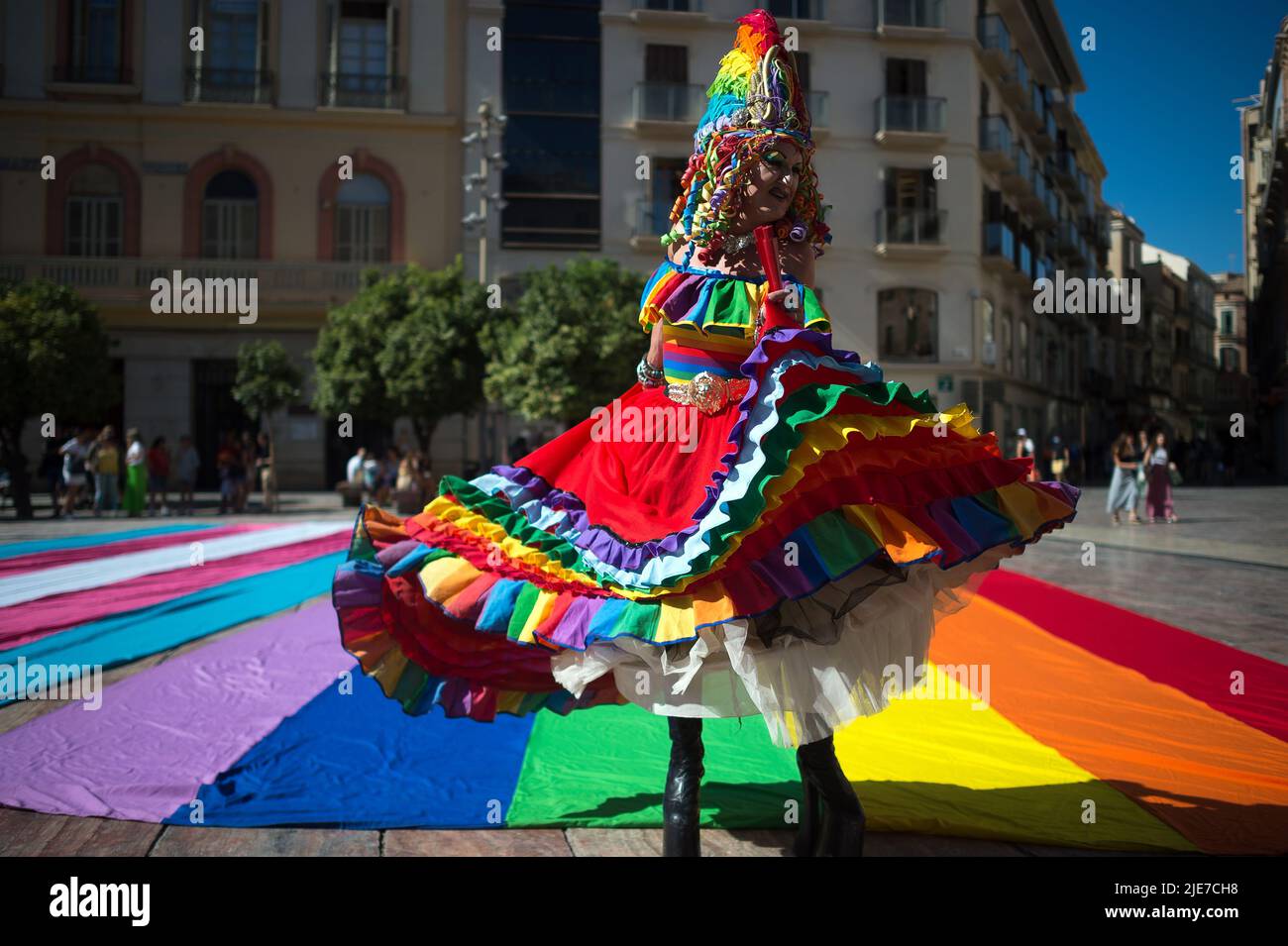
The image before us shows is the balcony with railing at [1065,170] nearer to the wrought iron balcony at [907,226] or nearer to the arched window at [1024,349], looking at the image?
the arched window at [1024,349]

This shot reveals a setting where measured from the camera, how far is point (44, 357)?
52.2 ft

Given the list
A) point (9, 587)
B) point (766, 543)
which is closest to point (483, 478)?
point (766, 543)

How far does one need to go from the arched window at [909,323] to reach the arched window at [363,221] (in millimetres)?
13012

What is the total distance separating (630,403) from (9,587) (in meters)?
5.66

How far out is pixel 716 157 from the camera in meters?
2.91

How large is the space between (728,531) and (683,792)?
2.49 feet

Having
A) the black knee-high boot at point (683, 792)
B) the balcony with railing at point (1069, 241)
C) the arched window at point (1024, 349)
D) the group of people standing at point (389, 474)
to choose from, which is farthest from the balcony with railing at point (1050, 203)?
the black knee-high boot at point (683, 792)

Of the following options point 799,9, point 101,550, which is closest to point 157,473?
point 101,550

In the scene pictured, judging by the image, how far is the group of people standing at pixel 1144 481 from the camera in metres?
14.9

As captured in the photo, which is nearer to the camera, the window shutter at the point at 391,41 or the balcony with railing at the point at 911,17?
the window shutter at the point at 391,41

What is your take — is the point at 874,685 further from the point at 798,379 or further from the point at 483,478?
the point at 483,478
